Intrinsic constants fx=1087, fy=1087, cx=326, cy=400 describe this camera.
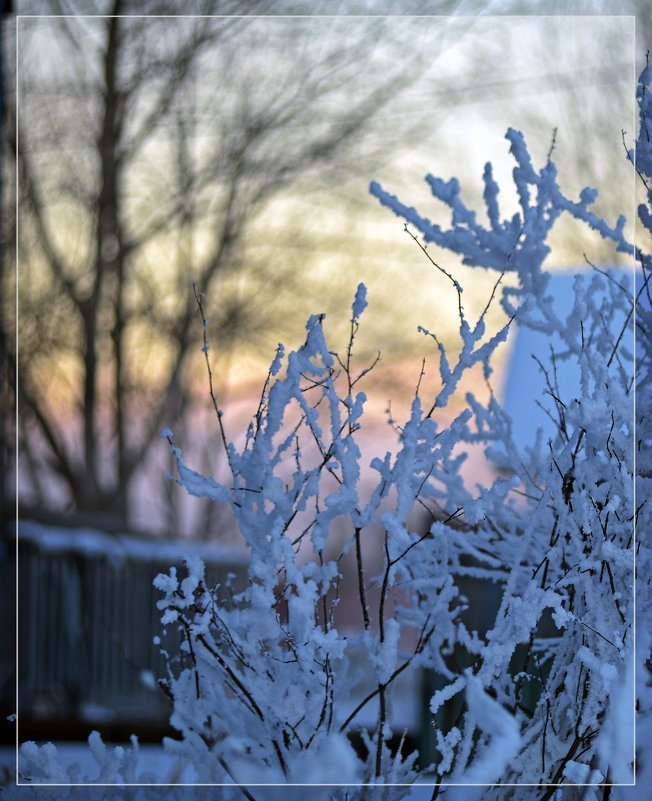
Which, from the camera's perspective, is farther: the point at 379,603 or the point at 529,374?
the point at 529,374

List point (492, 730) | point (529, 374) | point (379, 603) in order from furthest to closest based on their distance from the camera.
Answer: point (529, 374) < point (379, 603) < point (492, 730)

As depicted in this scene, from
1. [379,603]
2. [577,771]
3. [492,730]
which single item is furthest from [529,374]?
[492,730]

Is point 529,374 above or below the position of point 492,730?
above

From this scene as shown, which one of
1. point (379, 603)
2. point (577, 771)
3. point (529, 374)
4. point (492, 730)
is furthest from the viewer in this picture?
point (529, 374)

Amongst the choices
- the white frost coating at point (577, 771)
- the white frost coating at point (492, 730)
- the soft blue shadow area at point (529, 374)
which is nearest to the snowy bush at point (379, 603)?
the white frost coating at point (577, 771)

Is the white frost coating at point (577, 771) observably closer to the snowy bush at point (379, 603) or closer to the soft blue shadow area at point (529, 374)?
the snowy bush at point (379, 603)

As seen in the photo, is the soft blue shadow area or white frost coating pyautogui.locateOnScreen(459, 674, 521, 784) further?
the soft blue shadow area

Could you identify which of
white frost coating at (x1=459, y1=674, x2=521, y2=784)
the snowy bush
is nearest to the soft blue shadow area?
the snowy bush

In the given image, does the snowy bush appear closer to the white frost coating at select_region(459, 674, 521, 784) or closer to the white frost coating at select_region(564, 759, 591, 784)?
the white frost coating at select_region(564, 759, 591, 784)

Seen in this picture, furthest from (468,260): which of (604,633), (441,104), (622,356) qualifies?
(441,104)

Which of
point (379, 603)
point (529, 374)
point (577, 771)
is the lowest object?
point (577, 771)

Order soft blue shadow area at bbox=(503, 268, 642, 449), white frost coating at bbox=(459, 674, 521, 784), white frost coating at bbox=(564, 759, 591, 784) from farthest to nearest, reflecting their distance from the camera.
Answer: soft blue shadow area at bbox=(503, 268, 642, 449)
white frost coating at bbox=(564, 759, 591, 784)
white frost coating at bbox=(459, 674, 521, 784)

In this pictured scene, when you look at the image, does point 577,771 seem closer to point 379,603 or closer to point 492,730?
point 379,603

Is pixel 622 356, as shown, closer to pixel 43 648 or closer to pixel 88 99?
pixel 43 648
